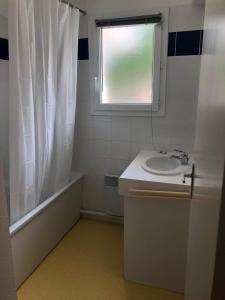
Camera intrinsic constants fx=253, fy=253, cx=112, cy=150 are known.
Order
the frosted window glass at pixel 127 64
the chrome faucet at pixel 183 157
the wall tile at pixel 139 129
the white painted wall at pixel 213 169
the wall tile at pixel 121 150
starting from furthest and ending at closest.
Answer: the wall tile at pixel 121 150
the wall tile at pixel 139 129
the frosted window glass at pixel 127 64
the chrome faucet at pixel 183 157
the white painted wall at pixel 213 169

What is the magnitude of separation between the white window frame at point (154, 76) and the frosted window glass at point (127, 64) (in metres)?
0.05

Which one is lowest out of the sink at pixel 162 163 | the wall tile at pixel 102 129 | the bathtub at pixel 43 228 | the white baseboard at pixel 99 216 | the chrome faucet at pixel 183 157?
the white baseboard at pixel 99 216

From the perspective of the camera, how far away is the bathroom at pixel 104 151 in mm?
1773

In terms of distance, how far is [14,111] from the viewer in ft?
5.72

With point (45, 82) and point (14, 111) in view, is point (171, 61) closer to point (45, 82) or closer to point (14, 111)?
point (45, 82)

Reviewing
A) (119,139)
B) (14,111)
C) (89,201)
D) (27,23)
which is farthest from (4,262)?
(89,201)

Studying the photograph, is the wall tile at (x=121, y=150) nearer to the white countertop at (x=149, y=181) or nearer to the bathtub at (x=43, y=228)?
the bathtub at (x=43, y=228)

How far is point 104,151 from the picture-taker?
2.66 meters

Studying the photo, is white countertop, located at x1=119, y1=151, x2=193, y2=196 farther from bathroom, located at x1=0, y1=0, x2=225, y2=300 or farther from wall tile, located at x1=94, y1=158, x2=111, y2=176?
wall tile, located at x1=94, y1=158, x2=111, y2=176

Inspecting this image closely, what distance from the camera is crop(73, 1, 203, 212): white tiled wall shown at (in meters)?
2.22

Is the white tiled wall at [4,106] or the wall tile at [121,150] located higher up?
the white tiled wall at [4,106]

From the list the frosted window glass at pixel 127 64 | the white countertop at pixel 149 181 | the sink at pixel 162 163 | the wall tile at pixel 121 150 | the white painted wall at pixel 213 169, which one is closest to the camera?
the white painted wall at pixel 213 169

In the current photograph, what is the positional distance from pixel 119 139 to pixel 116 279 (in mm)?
1270

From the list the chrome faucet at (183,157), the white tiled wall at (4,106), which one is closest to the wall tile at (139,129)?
the chrome faucet at (183,157)
